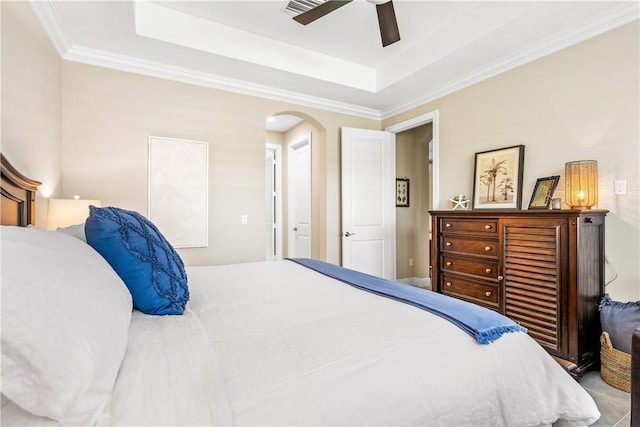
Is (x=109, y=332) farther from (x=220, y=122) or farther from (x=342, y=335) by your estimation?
(x=220, y=122)

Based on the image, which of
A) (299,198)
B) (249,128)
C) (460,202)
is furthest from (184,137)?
(460,202)

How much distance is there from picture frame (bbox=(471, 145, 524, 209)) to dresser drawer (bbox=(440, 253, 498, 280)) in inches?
24.4

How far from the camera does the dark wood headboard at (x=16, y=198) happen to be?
61.5 inches

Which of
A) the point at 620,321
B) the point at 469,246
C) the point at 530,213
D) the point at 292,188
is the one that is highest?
the point at 292,188

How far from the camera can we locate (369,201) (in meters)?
4.27

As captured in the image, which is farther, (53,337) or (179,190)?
(179,190)

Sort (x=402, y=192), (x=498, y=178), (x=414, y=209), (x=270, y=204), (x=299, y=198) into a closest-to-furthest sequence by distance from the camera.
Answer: (x=498, y=178)
(x=402, y=192)
(x=414, y=209)
(x=299, y=198)
(x=270, y=204)

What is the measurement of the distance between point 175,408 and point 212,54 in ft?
9.77

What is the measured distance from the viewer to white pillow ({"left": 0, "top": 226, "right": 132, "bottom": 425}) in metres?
0.57

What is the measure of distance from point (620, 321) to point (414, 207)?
10.1 feet

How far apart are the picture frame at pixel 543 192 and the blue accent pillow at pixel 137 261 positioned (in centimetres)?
279

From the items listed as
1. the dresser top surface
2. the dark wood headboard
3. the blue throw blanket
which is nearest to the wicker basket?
the dresser top surface

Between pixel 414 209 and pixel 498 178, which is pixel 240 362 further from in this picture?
pixel 414 209

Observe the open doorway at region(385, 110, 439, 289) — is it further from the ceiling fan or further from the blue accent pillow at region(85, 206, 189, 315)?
the blue accent pillow at region(85, 206, 189, 315)
